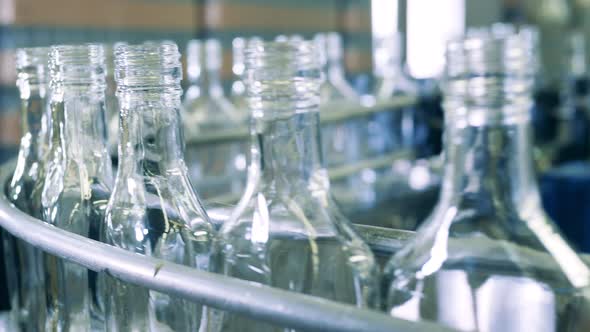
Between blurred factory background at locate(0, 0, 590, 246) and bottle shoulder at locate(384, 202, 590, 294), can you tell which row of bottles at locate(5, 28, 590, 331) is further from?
blurred factory background at locate(0, 0, 590, 246)

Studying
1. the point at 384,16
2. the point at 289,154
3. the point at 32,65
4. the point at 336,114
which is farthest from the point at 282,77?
the point at 384,16

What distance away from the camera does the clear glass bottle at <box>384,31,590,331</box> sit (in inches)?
7.8

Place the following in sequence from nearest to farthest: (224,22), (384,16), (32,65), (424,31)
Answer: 1. (32,65)
2. (224,22)
3. (384,16)
4. (424,31)

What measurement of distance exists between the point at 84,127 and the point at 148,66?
0.19 ft

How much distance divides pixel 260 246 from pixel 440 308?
53 millimetres

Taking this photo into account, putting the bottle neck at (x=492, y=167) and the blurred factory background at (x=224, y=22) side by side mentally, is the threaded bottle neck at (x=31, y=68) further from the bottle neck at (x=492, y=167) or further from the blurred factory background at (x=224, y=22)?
the blurred factory background at (x=224, y=22)

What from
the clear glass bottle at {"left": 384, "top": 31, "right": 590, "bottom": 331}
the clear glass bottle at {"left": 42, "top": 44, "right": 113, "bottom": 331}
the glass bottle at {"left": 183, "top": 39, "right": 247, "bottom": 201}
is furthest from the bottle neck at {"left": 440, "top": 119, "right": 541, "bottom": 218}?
the glass bottle at {"left": 183, "top": 39, "right": 247, "bottom": 201}

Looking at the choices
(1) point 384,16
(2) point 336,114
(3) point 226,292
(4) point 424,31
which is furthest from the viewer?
(4) point 424,31

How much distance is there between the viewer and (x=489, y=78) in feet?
0.65

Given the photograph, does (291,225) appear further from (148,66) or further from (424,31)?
(424,31)

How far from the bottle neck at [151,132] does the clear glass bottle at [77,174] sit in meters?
0.03

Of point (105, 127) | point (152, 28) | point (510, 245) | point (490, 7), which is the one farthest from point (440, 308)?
point (490, 7)

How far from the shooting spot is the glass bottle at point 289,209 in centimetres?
21

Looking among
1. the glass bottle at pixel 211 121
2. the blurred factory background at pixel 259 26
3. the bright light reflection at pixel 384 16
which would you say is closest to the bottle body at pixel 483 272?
the blurred factory background at pixel 259 26
